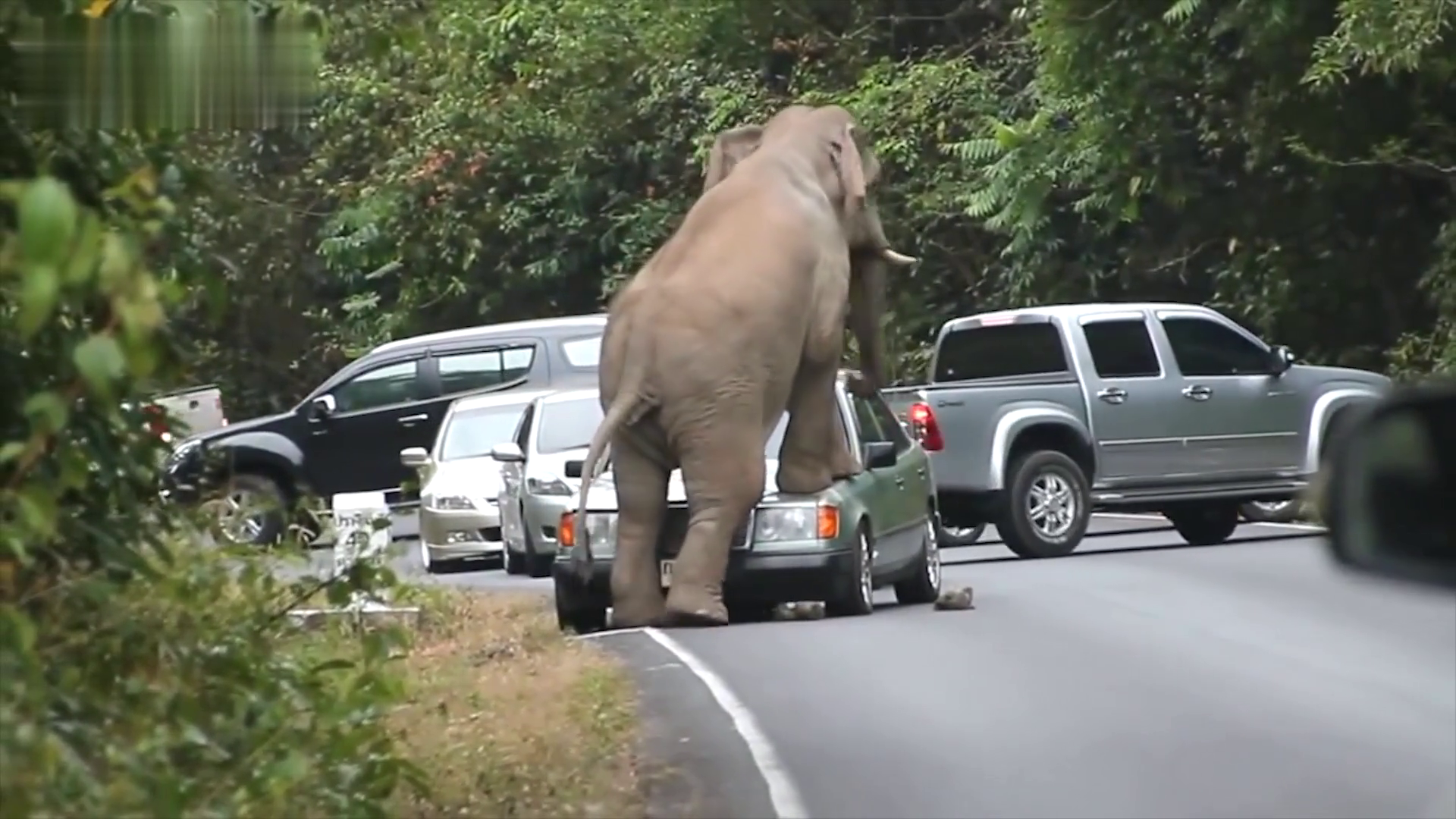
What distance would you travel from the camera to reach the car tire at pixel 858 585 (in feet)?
56.3

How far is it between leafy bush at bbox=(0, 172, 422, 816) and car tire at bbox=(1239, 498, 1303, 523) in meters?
17.8

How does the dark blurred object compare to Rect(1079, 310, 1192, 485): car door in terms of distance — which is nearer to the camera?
the dark blurred object

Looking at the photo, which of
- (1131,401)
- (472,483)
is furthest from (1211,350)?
(472,483)

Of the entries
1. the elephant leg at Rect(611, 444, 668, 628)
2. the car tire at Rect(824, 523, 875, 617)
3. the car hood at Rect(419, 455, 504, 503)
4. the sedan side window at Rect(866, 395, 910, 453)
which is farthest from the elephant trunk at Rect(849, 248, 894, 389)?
the car hood at Rect(419, 455, 504, 503)

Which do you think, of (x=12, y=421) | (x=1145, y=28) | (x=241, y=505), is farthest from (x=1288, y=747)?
(x=1145, y=28)

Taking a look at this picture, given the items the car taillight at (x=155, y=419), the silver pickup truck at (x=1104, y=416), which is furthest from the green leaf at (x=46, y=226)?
the silver pickup truck at (x=1104, y=416)

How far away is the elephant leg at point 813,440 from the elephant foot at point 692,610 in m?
0.93

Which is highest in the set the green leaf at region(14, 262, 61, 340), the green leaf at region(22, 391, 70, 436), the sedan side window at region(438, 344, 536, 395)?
the green leaf at region(14, 262, 61, 340)

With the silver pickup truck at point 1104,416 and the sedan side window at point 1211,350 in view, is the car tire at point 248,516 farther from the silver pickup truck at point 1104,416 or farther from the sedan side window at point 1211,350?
the sedan side window at point 1211,350

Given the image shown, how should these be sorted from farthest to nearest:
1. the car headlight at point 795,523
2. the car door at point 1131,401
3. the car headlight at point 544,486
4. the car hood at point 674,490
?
the car door at point 1131,401
the car headlight at point 544,486
the car hood at point 674,490
the car headlight at point 795,523

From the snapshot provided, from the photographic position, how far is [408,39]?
7215 millimetres

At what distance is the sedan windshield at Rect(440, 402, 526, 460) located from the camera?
2617cm

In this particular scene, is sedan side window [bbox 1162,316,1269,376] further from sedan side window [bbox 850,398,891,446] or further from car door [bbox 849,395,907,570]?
car door [bbox 849,395,907,570]

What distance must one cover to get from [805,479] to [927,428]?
4394 millimetres
